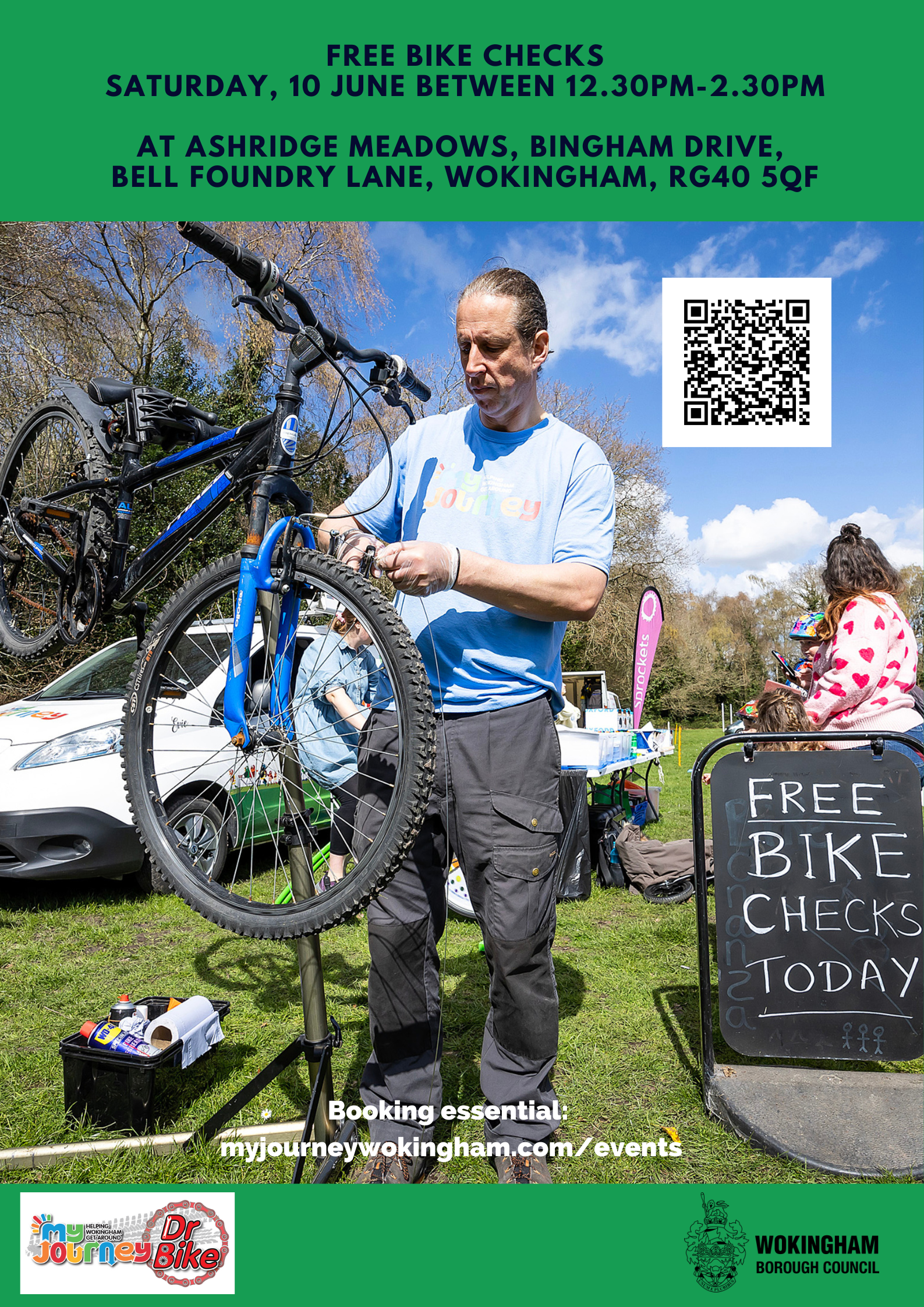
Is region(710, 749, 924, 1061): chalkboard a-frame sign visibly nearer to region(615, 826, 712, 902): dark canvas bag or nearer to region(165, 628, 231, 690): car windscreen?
region(165, 628, 231, 690): car windscreen

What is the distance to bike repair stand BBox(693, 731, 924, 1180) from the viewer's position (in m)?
2.28

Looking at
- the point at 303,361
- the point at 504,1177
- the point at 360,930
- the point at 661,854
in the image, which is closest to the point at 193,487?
the point at 303,361

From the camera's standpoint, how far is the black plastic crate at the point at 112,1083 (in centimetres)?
219

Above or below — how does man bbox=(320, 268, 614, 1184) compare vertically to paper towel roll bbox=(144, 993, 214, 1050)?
above

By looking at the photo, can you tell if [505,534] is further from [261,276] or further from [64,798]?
[64,798]

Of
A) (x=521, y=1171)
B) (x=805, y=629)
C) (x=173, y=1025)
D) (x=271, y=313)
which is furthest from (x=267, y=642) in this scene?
(x=805, y=629)

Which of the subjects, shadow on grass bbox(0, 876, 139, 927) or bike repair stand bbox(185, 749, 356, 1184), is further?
shadow on grass bbox(0, 876, 139, 927)

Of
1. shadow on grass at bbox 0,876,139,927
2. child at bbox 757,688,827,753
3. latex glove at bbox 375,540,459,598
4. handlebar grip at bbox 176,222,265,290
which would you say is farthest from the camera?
shadow on grass at bbox 0,876,139,927

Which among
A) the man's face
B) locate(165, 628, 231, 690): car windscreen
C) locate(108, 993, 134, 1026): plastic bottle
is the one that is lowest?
locate(108, 993, 134, 1026): plastic bottle

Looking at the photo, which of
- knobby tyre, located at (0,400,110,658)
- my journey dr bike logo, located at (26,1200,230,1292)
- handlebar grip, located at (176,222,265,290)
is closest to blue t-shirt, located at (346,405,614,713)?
handlebar grip, located at (176,222,265,290)

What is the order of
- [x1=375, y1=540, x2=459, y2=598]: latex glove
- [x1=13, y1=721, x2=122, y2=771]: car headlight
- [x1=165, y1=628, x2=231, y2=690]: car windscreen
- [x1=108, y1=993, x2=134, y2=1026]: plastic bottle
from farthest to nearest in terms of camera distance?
1. [x1=13, y1=721, x2=122, y2=771]: car headlight
2. [x1=108, y1=993, x2=134, y2=1026]: plastic bottle
3. [x1=165, y1=628, x2=231, y2=690]: car windscreen
4. [x1=375, y1=540, x2=459, y2=598]: latex glove

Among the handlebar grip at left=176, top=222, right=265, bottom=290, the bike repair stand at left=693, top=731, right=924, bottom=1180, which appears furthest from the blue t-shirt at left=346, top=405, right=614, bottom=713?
the bike repair stand at left=693, top=731, right=924, bottom=1180

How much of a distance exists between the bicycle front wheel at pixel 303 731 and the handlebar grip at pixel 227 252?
66cm

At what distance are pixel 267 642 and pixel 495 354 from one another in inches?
34.2
